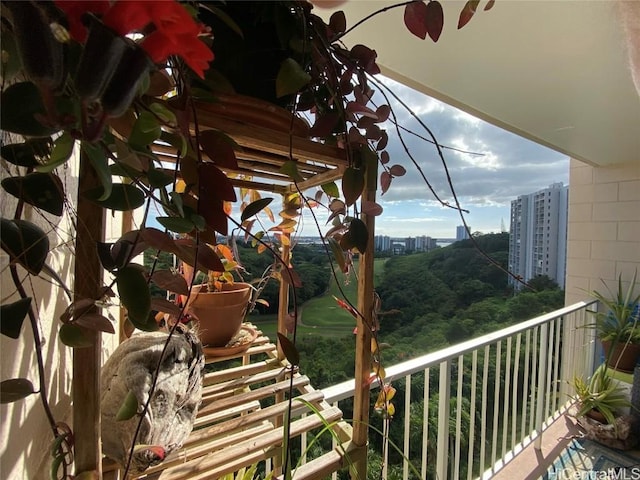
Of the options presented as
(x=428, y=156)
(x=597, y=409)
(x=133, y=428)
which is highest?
(x=428, y=156)

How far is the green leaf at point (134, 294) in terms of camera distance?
254 mm

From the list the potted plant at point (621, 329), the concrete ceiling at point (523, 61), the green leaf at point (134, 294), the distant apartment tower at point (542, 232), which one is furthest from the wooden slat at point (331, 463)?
the potted plant at point (621, 329)

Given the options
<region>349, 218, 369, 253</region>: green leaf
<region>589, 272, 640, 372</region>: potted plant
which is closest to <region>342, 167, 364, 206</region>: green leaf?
<region>349, 218, 369, 253</region>: green leaf

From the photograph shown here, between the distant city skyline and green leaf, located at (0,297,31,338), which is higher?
the distant city skyline

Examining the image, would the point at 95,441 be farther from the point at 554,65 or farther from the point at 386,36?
the point at 554,65

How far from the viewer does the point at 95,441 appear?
305 millimetres

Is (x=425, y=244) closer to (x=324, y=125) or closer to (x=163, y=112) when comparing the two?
(x=324, y=125)

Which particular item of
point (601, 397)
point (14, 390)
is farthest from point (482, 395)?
point (14, 390)

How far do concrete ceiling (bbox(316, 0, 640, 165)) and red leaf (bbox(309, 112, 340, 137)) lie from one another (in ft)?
2.31

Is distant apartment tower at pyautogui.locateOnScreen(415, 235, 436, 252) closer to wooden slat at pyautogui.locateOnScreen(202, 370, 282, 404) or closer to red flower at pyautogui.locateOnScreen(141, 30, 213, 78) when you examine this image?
wooden slat at pyautogui.locateOnScreen(202, 370, 282, 404)

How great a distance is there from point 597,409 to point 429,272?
6.30 feet

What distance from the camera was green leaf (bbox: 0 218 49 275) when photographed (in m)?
0.23

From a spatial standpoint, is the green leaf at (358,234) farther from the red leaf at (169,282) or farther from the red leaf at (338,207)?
the red leaf at (169,282)

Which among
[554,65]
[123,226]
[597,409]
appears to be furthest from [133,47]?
[597,409]
